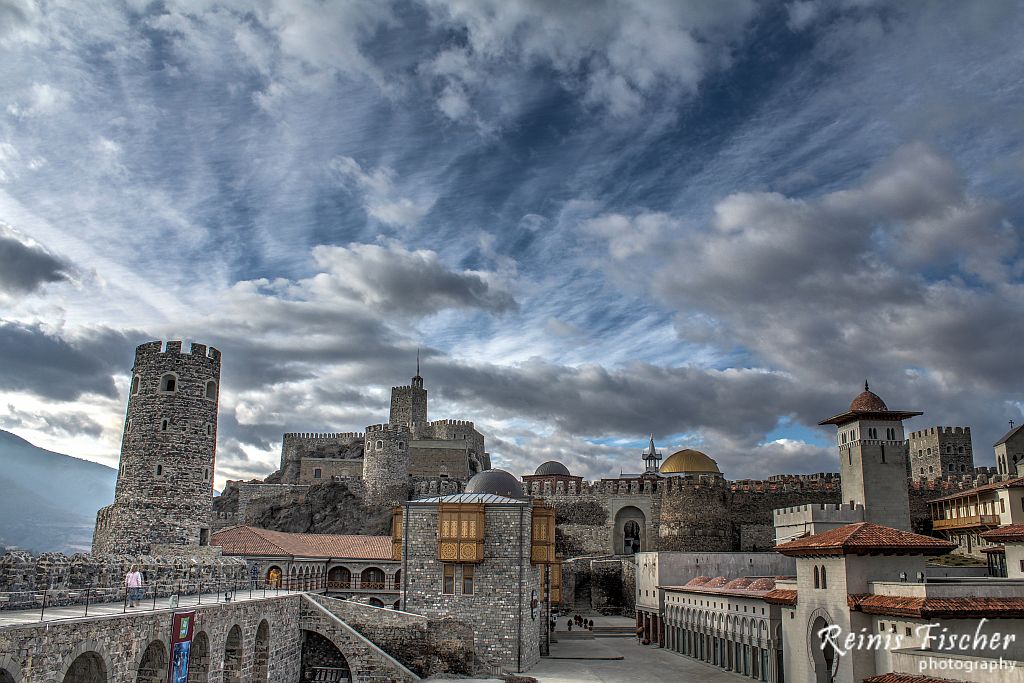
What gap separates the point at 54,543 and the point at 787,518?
414ft

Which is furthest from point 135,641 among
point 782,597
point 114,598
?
point 782,597

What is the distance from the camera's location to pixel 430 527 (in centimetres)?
2869

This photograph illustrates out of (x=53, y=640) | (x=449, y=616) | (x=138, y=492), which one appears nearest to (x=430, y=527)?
(x=449, y=616)

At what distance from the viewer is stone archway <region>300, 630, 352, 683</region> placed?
1067 inches

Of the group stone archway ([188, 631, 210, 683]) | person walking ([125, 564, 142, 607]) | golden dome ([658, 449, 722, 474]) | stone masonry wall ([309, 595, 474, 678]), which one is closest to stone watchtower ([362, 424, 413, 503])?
golden dome ([658, 449, 722, 474])

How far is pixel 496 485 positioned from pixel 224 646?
14.0 metres

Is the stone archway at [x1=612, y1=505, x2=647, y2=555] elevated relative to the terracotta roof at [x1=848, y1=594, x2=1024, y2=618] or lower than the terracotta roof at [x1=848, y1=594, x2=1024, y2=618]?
elevated

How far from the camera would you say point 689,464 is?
164 feet

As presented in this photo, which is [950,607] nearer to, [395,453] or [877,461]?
[877,461]

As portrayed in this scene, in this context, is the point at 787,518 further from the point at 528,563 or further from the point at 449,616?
the point at 449,616

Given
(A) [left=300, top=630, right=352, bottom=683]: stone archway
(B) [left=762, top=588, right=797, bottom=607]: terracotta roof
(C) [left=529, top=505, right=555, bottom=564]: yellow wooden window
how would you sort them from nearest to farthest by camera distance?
(B) [left=762, top=588, right=797, bottom=607]: terracotta roof, (A) [left=300, top=630, right=352, bottom=683]: stone archway, (C) [left=529, top=505, right=555, bottom=564]: yellow wooden window

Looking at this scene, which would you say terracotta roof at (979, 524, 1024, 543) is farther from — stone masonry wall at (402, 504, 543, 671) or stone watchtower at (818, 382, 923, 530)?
stone masonry wall at (402, 504, 543, 671)

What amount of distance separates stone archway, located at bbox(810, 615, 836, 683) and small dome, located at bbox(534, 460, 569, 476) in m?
35.9

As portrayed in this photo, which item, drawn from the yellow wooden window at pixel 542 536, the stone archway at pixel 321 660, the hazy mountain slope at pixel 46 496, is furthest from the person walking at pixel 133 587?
the hazy mountain slope at pixel 46 496
